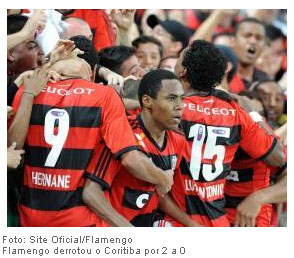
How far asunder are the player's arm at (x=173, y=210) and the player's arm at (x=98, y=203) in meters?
0.60

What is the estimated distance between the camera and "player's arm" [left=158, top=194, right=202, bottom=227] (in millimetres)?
5637

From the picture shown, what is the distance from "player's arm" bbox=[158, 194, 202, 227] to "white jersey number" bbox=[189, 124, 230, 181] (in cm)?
24

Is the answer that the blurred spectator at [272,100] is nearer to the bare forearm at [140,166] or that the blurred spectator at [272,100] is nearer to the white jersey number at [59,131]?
the bare forearm at [140,166]

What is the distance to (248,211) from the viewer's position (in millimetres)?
5941

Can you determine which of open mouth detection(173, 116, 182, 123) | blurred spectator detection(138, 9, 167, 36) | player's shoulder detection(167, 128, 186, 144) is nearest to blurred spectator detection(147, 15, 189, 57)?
blurred spectator detection(138, 9, 167, 36)

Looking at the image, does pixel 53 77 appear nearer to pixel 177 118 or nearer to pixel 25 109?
pixel 25 109

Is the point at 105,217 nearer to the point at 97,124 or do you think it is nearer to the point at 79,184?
the point at 79,184

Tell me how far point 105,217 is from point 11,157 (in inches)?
27.4

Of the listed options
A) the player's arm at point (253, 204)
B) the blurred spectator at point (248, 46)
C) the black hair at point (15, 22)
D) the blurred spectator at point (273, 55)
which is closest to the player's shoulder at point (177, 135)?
the player's arm at point (253, 204)

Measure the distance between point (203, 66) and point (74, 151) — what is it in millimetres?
1283
